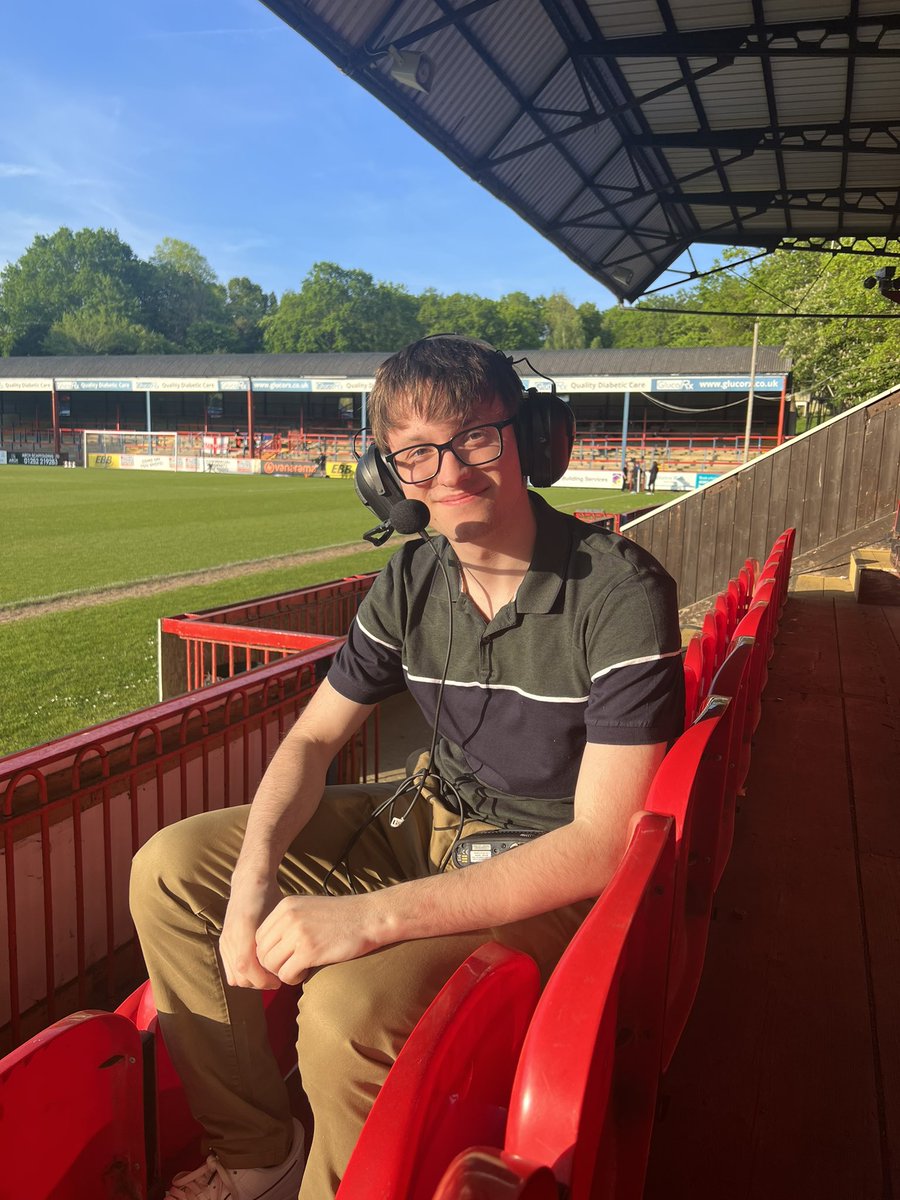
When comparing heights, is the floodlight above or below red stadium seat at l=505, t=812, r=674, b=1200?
above

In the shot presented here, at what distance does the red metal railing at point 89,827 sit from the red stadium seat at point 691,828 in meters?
1.75

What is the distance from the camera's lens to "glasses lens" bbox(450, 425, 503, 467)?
6.19 feet

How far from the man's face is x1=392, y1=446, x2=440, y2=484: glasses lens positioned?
0.05 feet

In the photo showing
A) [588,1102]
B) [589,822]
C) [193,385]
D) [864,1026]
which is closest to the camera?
[588,1102]

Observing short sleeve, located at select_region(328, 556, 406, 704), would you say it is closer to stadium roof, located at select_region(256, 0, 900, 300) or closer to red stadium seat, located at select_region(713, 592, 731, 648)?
red stadium seat, located at select_region(713, 592, 731, 648)

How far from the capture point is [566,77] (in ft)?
26.5

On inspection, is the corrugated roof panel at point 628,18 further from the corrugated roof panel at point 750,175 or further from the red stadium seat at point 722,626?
the red stadium seat at point 722,626

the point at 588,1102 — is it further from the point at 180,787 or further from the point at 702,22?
the point at 702,22

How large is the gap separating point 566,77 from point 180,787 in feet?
25.6

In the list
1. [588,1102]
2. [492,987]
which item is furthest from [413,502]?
[588,1102]

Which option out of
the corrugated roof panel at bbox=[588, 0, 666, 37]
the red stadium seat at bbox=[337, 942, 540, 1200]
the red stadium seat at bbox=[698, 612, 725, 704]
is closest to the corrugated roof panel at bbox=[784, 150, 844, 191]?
the corrugated roof panel at bbox=[588, 0, 666, 37]

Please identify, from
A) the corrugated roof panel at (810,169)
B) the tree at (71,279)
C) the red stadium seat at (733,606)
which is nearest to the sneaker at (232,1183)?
the red stadium seat at (733,606)

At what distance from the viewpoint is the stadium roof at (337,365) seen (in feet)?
138

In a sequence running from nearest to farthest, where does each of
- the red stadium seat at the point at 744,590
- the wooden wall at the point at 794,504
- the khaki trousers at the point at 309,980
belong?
the khaki trousers at the point at 309,980 < the red stadium seat at the point at 744,590 < the wooden wall at the point at 794,504
